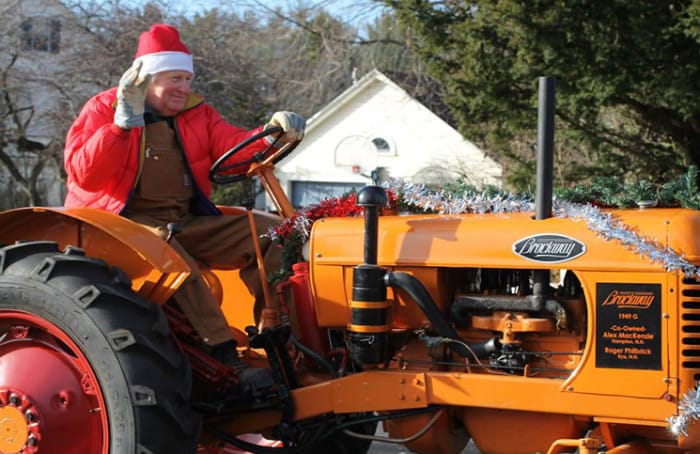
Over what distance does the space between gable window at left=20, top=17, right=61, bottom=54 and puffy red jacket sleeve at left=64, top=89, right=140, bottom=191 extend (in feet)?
54.8

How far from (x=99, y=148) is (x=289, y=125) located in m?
0.86

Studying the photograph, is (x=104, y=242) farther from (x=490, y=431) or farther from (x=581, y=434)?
(x=581, y=434)

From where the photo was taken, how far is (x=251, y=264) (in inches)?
165

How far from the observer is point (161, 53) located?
13.9ft

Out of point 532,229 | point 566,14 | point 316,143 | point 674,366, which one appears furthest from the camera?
point 316,143

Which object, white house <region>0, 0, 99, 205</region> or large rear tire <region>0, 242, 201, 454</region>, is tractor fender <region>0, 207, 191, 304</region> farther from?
white house <region>0, 0, 99, 205</region>

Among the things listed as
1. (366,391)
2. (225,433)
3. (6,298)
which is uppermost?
(6,298)

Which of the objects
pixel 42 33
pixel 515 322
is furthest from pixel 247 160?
pixel 42 33

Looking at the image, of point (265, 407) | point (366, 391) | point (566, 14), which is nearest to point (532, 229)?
point (366, 391)

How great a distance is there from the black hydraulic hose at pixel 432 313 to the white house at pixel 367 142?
65.9 ft

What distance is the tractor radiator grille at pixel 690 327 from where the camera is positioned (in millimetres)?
2994

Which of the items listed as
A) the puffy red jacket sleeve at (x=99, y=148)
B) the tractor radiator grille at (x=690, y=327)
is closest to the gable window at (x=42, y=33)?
the puffy red jacket sleeve at (x=99, y=148)

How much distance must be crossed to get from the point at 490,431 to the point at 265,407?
0.96 metres

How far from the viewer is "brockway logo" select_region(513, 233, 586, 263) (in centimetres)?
320
